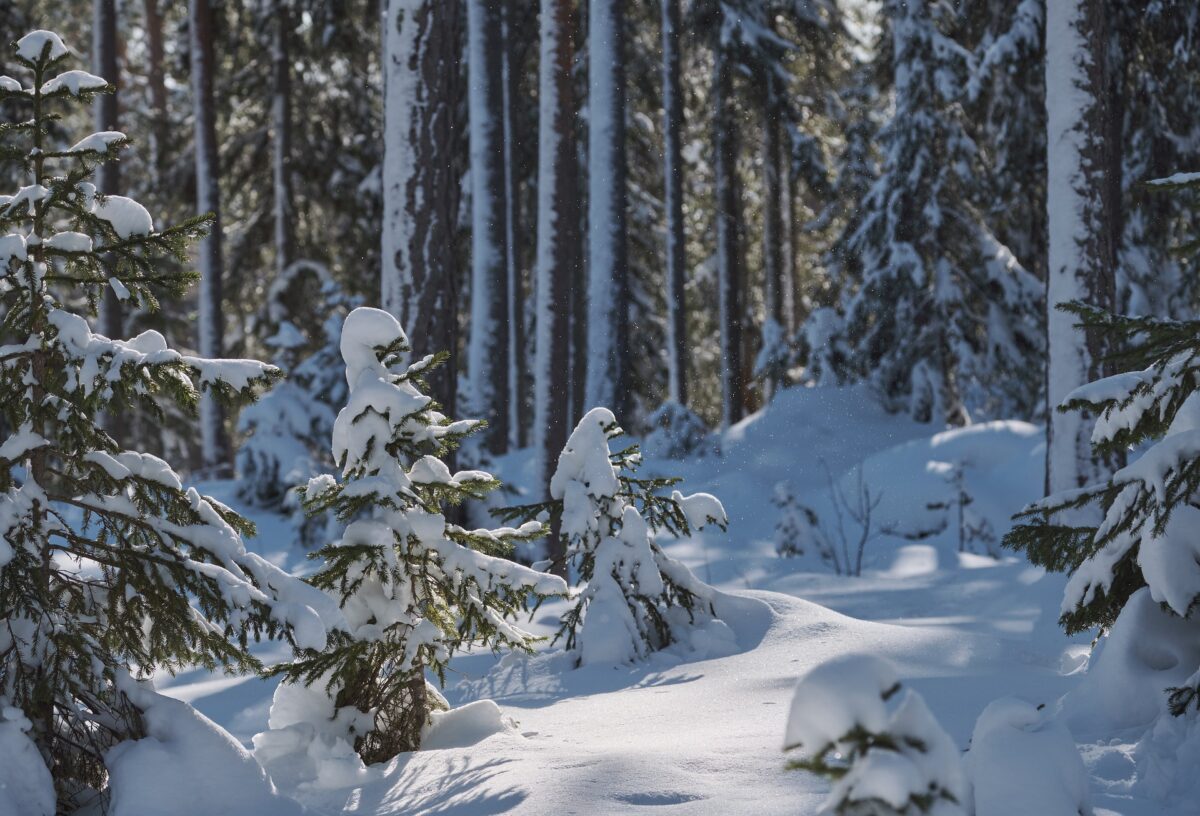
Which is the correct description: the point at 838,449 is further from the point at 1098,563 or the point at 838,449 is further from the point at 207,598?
the point at 207,598

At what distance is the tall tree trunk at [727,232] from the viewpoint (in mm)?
20562

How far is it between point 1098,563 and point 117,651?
12.6ft

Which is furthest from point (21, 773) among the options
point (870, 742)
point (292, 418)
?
point (292, 418)

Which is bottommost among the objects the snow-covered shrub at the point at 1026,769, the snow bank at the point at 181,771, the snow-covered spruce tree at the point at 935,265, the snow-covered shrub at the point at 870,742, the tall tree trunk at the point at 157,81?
the snow bank at the point at 181,771

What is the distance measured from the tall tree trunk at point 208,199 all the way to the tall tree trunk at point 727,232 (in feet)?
28.5

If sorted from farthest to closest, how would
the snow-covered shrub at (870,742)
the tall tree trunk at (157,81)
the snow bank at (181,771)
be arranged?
the tall tree trunk at (157,81), the snow bank at (181,771), the snow-covered shrub at (870,742)

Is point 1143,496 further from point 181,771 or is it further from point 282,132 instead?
point 282,132

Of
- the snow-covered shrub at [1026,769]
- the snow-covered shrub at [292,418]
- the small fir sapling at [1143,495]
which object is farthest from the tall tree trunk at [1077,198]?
the snow-covered shrub at [292,418]

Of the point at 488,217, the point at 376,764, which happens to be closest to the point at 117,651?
the point at 376,764

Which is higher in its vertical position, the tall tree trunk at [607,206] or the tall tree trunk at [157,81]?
the tall tree trunk at [157,81]

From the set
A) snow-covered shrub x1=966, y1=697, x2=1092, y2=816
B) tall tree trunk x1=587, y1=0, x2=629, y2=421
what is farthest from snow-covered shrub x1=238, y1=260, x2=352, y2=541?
snow-covered shrub x1=966, y1=697, x2=1092, y2=816

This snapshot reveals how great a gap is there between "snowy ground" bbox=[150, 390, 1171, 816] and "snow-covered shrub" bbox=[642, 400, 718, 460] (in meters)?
3.55

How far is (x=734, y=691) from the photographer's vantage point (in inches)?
213

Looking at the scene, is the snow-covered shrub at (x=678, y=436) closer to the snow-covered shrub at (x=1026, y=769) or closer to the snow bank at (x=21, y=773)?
the snow-covered shrub at (x=1026, y=769)
